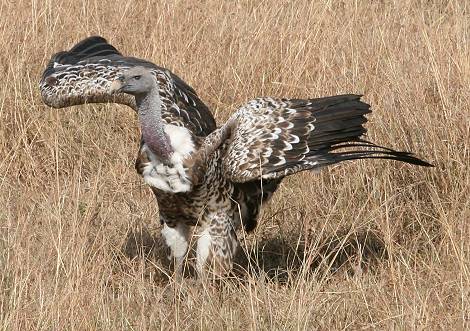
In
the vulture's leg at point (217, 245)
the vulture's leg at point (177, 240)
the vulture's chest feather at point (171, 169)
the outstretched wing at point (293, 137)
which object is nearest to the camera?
the outstretched wing at point (293, 137)

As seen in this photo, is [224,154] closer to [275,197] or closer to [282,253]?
[282,253]

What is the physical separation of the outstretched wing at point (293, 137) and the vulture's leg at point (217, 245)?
0.34 meters

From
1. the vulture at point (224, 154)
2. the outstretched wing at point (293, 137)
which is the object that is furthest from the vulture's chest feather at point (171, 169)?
the outstretched wing at point (293, 137)

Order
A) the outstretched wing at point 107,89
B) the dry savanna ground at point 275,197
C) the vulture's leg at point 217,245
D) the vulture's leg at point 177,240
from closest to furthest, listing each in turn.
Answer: the dry savanna ground at point 275,197, the vulture's leg at point 217,245, the vulture's leg at point 177,240, the outstretched wing at point 107,89

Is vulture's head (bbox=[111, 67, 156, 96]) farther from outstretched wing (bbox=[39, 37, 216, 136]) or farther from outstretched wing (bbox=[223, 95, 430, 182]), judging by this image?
outstretched wing (bbox=[223, 95, 430, 182])

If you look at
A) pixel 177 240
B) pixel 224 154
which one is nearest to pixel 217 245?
pixel 177 240

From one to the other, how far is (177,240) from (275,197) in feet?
2.72

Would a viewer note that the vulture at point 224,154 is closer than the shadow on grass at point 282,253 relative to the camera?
Yes

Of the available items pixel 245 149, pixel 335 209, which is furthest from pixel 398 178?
pixel 245 149

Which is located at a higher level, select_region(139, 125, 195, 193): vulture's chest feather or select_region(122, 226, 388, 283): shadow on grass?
select_region(139, 125, 195, 193): vulture's chest feather

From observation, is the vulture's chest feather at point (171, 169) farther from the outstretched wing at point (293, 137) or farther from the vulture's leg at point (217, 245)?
the vulture's leg at point (217, 245)

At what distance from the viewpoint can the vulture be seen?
538cm

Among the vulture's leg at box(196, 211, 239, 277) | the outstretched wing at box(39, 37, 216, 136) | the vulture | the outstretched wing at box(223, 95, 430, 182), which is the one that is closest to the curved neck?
the vulture

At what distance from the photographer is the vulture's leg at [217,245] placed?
5699 mm
